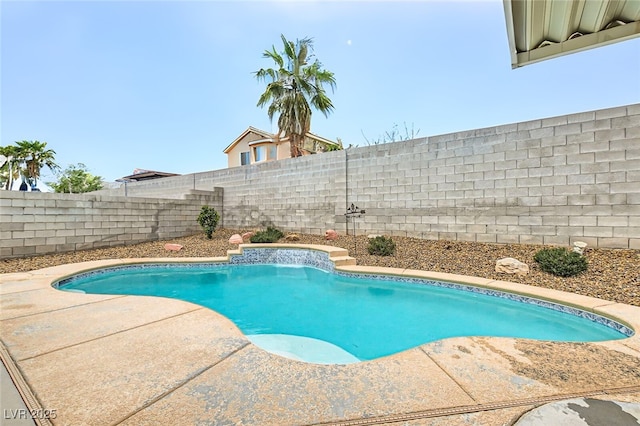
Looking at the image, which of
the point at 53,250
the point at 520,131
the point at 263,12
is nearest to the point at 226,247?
the point at 53,250

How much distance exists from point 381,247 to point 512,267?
2570 mm

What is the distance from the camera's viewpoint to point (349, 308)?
4098 mm

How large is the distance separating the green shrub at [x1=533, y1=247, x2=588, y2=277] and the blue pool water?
1321mm

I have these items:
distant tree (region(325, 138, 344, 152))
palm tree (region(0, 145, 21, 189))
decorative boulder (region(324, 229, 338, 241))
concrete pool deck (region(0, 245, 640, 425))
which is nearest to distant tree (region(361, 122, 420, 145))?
distant tree (region(325, 138, 344, 152))

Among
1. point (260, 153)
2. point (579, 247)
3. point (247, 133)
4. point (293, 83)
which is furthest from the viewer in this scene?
point (247, 133)

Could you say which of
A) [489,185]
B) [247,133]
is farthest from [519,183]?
[247,133]

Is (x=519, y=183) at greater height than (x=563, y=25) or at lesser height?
lesser

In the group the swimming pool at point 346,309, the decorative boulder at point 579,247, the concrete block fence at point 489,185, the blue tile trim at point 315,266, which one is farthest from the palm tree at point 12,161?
the decorative boulder at point 579,247

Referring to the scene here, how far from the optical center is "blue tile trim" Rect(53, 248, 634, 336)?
318 cm

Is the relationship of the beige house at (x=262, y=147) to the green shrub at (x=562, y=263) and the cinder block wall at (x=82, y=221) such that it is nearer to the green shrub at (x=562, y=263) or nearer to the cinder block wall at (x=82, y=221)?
the cinder block wall at (x=82, y=221)

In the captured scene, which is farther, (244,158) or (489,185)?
(244,158)

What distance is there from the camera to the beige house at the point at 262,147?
17.7 metres

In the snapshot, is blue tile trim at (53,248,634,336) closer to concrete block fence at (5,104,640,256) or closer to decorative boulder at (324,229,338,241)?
decorative boulder at (324,229,338,241)

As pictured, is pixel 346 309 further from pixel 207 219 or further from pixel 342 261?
pixel 207 219
